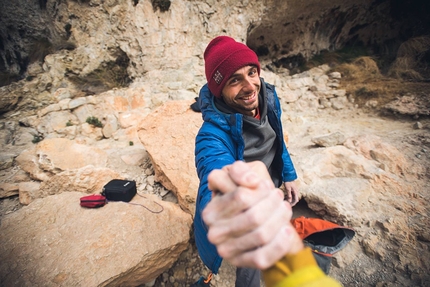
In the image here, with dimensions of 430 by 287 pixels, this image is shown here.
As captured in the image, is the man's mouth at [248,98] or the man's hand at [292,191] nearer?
the man's mouth at [248,98]

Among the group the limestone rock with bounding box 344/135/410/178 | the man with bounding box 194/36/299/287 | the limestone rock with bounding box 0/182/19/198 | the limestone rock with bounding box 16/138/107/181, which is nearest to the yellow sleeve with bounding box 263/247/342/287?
the man with bounding box 194/36/299/287

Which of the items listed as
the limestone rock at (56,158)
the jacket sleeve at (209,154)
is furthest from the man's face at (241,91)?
the limestone rock at (56,158)

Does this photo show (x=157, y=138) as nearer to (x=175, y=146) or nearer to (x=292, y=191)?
(x=175, y=146)

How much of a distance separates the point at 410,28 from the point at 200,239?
11308 millimetres

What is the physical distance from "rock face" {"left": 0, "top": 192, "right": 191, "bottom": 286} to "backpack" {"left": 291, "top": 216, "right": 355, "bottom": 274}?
1273 millimetres

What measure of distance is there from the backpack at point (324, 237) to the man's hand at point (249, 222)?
4.89 feet

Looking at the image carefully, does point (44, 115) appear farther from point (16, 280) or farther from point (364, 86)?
point (364, 86)

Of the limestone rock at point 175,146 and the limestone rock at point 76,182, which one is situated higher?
the limestone rock at point 175,146

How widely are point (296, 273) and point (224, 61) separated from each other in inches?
51.2

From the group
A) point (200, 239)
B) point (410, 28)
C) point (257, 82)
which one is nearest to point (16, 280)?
point (200, 239)

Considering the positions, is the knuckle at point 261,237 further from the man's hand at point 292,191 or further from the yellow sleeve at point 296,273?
the man's hand at point 292,191

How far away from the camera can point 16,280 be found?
4.55 feet

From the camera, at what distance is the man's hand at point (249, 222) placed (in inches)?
18.0

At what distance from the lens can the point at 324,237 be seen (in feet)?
5.70
